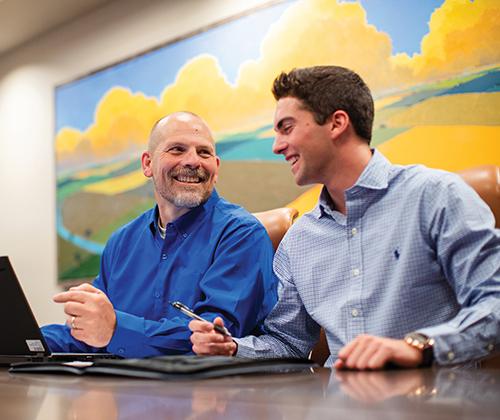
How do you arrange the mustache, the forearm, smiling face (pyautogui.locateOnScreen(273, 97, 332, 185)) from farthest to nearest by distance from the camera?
1. the mustache
2. smiling face (pyautogui.locateOnScreen(273, 97, 332, 185))
3. the forearm

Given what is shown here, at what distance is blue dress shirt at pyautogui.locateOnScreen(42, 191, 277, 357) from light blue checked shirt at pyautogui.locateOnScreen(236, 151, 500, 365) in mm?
82

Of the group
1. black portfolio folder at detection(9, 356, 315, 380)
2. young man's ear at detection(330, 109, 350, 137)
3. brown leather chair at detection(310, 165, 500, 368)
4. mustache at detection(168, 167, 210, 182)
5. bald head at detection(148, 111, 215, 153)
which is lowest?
black portfolio folder at detection(9, 356, 315, 380)

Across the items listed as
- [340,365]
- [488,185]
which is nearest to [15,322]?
[340,365]

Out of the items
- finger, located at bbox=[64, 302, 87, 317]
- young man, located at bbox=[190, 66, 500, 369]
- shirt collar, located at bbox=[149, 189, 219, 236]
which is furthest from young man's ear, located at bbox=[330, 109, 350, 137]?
finger, located at bbox=[64, 302, 87, 317]

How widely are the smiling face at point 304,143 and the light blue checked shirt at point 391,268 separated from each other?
0.11 meters

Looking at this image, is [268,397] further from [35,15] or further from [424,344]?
[35,15]

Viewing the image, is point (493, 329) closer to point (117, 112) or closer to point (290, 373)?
point (290, 373)

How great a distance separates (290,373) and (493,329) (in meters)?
0.46

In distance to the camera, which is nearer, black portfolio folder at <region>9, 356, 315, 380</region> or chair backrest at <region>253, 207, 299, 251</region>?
black portfolio folder at <region>9, 356, 315, 380</region>

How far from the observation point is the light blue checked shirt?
50.9 inches

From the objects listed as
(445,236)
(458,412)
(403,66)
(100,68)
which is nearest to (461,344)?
(445,236)

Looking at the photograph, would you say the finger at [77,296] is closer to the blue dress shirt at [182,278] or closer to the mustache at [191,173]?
the blue dress shirt at [182,278]

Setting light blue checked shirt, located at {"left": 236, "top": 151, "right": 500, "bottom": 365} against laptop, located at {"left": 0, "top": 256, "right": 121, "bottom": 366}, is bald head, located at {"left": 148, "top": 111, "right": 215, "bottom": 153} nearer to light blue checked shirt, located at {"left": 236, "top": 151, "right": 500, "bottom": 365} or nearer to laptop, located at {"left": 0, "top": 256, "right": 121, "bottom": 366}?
light blue checked shirt, located at {"left": 236, "top": 151, "right": 500, "bottom": 365}

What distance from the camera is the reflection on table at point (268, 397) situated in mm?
587
